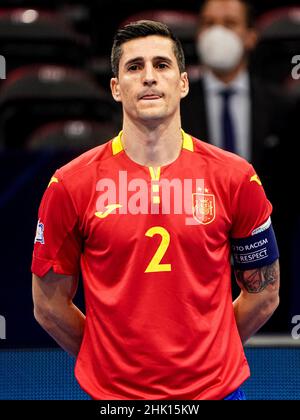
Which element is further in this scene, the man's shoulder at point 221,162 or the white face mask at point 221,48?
the white face mask at point 221,48

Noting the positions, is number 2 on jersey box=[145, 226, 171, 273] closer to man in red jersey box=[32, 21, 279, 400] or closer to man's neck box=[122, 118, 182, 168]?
man in red jersey box=[32, 21, 279, 400]

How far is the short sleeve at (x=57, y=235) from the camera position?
1.81m

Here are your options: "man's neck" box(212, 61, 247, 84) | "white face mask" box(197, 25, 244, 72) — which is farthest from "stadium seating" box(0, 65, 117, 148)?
"man's neck" box(212, 61, 247, 84)

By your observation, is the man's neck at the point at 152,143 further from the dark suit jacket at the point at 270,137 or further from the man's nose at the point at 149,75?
the dark suit jacket at the point at 270,137

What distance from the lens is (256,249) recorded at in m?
1.87

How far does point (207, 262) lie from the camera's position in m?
1.77

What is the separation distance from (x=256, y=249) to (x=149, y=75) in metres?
0.42

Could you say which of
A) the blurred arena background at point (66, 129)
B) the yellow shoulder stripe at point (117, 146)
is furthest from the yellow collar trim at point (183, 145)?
the blurred arena background at point (66, 129)

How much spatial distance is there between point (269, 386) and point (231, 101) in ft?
3.89

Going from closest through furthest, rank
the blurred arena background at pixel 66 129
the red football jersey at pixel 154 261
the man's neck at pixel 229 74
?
the red football jersey at pixel 154 261 → the blurred arena background at pixel 66 129 → the man's neck at pixel 229 74

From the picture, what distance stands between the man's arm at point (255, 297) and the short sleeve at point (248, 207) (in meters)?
0.12

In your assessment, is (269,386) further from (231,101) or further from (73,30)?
(73,30)

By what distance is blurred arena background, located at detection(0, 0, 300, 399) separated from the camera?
8.90 ft
